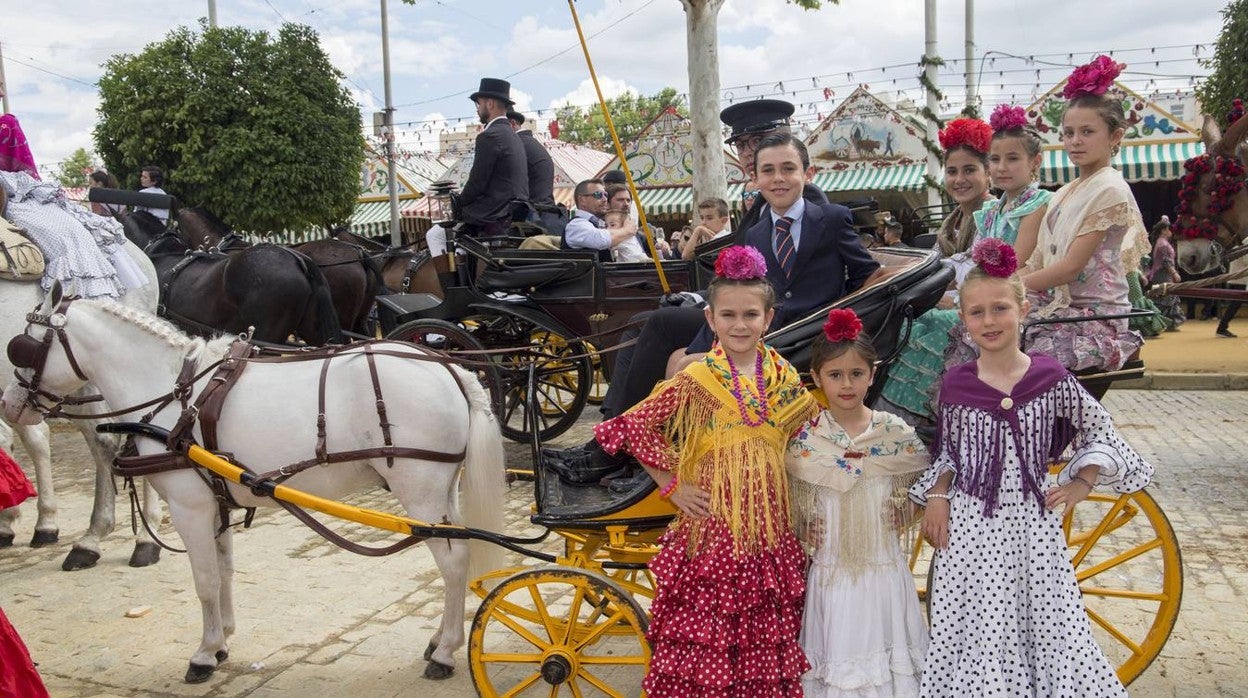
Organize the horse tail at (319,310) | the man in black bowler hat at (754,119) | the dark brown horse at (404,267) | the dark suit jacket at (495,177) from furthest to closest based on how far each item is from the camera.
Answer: the dark brown horse at (404,267)
the horse tail at (319,310)
the dark suit jacket at (495,177)
the man in black bowler hat at (754,119)

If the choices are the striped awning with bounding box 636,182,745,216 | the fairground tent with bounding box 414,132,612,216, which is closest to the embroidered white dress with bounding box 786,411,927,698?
the striped awning with bounding box 636,182,745,216

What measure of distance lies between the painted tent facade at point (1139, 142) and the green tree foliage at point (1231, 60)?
418 centimetres

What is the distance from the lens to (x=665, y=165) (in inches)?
759

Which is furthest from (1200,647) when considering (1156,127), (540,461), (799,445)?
(1156,127)

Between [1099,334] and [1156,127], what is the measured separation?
47.7 ft

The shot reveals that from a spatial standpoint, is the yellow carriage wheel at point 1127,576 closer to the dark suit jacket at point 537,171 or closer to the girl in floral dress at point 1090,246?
the girl in floral dress at point 1090,246

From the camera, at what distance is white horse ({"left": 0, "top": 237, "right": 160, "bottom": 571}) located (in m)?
5.43

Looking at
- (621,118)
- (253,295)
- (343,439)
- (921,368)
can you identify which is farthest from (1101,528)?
(621,118)

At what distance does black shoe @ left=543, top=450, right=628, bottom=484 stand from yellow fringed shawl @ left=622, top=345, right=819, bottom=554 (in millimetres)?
733

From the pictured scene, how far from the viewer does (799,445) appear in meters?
3.04

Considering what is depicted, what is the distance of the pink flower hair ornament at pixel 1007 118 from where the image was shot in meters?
3.73

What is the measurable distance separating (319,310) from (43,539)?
257cm

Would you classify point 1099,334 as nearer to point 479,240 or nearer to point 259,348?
point 259,348

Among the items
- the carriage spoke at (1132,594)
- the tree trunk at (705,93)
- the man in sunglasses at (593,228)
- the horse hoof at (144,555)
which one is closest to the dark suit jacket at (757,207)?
the carriage spoke at (1132,594)
